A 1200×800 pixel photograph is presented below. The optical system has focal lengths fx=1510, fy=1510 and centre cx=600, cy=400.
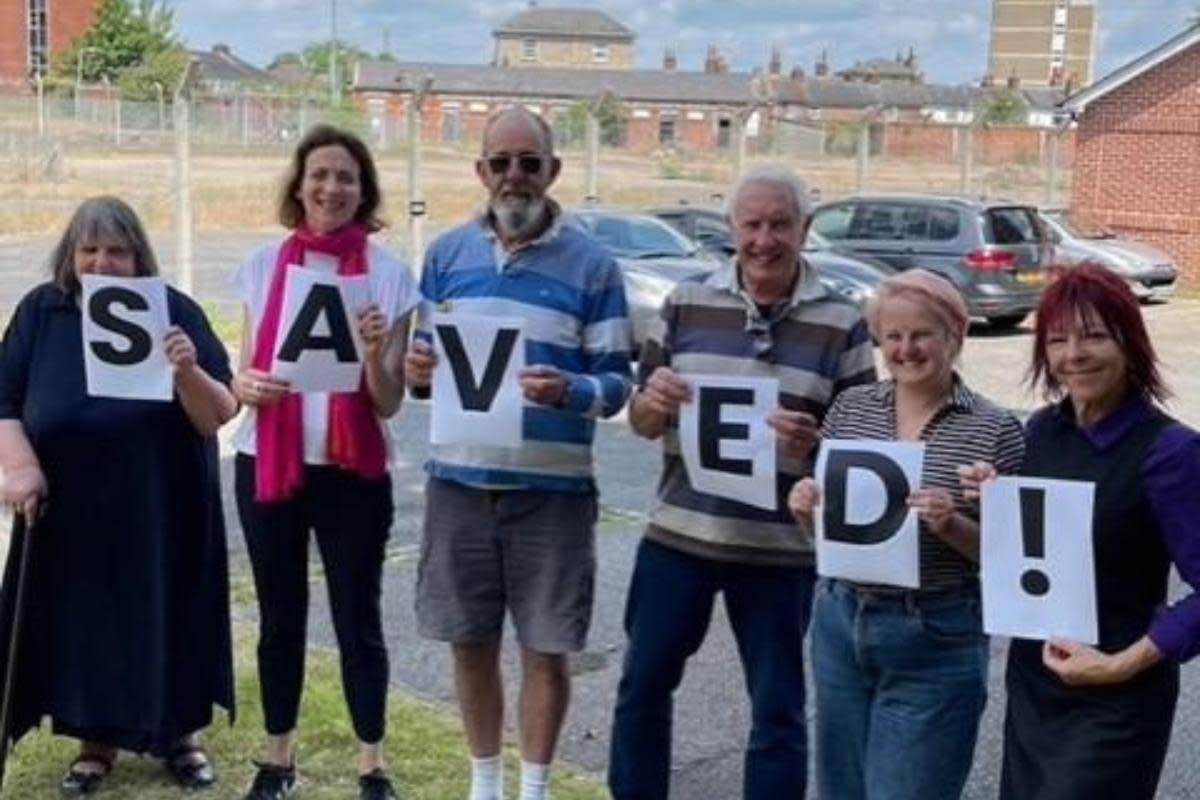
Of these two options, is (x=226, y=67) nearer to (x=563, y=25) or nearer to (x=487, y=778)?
(x=563, y=25)

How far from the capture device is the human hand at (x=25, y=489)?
4.33 meters

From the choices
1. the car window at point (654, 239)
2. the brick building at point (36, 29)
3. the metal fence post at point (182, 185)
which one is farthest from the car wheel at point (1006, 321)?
the brick building at point (36, 29)

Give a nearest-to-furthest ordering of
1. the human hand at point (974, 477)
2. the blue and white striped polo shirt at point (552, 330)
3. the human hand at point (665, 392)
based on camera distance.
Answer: the human hand at point (974, 477)
the human hand at point (665, 392)
the blue and white striped polo shirt at point (552, 330)

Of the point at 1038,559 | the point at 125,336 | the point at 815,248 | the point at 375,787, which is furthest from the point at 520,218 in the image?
the point at 815,248

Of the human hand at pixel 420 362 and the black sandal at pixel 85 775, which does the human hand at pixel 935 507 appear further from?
the black sandal at pixel 85 775

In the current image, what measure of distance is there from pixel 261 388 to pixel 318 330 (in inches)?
9.0

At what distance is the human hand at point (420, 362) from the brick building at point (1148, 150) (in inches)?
922

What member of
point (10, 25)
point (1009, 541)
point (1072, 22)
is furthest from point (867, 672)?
point (1072, 22)

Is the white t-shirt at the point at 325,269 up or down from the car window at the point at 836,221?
up

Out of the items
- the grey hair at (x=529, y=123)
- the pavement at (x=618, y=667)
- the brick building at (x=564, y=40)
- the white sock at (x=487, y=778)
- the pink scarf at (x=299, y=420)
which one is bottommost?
the pavement at (x=618, y=667)

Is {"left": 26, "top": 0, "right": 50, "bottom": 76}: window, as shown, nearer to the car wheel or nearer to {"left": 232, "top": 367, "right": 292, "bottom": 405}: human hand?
the car wheel

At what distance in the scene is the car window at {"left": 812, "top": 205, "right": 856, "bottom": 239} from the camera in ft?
65.6

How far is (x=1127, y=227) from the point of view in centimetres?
2597

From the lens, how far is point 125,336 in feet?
13.9
